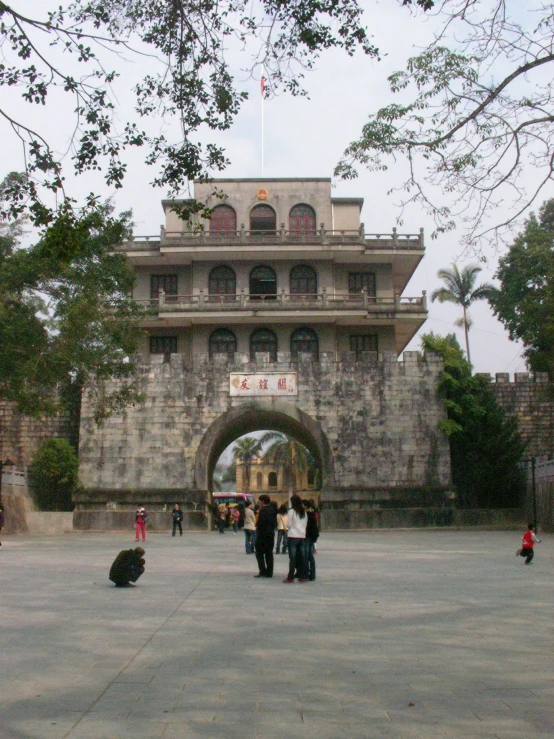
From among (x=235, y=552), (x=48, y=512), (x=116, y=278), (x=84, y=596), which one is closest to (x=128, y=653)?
(x=84, y=596)

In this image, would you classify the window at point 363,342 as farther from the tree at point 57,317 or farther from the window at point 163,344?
the tree at point 57,317

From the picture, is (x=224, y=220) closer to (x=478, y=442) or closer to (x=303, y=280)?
(x=303, y=280)

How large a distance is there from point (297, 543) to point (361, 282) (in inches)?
986

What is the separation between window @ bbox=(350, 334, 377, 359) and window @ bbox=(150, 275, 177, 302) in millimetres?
7652

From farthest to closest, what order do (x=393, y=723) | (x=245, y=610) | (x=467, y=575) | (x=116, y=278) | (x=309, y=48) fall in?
(x=116, y=278), (x=467, y=575), (x=245, y=610), (x=309, y=48), (x=393, y=723)

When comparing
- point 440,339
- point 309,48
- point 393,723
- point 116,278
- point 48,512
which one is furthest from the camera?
point 440,339

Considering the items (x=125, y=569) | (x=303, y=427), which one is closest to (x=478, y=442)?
(x=303, y=427)

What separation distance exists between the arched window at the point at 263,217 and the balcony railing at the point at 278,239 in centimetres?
83

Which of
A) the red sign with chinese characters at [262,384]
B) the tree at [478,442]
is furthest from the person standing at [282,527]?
the tree at [478,442]

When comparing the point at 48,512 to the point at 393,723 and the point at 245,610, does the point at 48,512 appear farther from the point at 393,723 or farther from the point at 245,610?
the point at 393,723

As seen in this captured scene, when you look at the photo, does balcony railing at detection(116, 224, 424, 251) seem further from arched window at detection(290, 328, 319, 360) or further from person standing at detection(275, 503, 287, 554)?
person standing at detection(275, 503, 287, 554)

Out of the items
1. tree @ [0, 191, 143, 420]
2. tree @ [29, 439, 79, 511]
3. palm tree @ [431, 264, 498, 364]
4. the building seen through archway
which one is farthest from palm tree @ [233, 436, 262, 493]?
tree @ [0, 191, 143, 420]

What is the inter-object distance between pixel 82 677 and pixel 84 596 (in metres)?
4.20

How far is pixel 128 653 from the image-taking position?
5.96m
